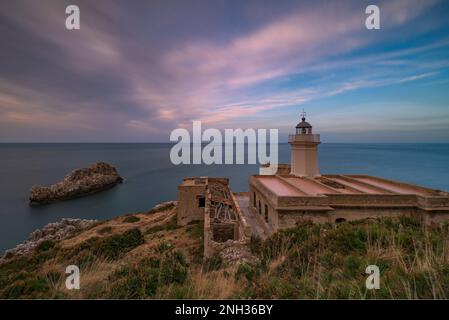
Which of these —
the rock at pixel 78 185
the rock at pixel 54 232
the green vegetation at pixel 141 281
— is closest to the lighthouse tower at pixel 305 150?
the green vegetation at pixel 141 281

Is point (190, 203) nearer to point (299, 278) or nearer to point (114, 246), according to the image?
point (114, 246)

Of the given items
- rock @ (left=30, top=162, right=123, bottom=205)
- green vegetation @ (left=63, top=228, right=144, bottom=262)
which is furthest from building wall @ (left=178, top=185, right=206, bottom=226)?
rock @ (left=30, top=162, right=123, bottom=205)

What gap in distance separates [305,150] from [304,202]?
9.26 meters

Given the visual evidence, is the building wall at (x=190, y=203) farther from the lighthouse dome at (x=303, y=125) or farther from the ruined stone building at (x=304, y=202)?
the lighthouse dome at (x=303, y=125)

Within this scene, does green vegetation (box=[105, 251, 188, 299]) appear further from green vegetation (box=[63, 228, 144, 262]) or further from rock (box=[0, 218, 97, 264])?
rock (box=[0, 218, 97, 264])

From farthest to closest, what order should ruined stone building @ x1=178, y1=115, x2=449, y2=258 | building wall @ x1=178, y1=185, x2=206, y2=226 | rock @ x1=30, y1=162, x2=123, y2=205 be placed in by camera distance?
rock @ x1=30, y1=162, x2=123, y2=205, building wall @ x1=178, y1=185, x2=206, y2=226, ruined stone building @ x1=178, y1=115, x2=449, y2=258

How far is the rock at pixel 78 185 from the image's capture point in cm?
3875

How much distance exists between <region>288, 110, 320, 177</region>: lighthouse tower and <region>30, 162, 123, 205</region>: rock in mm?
40911

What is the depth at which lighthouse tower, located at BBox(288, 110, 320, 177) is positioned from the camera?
19891mm

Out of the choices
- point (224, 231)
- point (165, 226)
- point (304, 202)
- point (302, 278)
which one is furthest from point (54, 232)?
point (302, 278)

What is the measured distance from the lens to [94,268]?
5.36 meters

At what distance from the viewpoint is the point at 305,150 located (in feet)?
65.6
